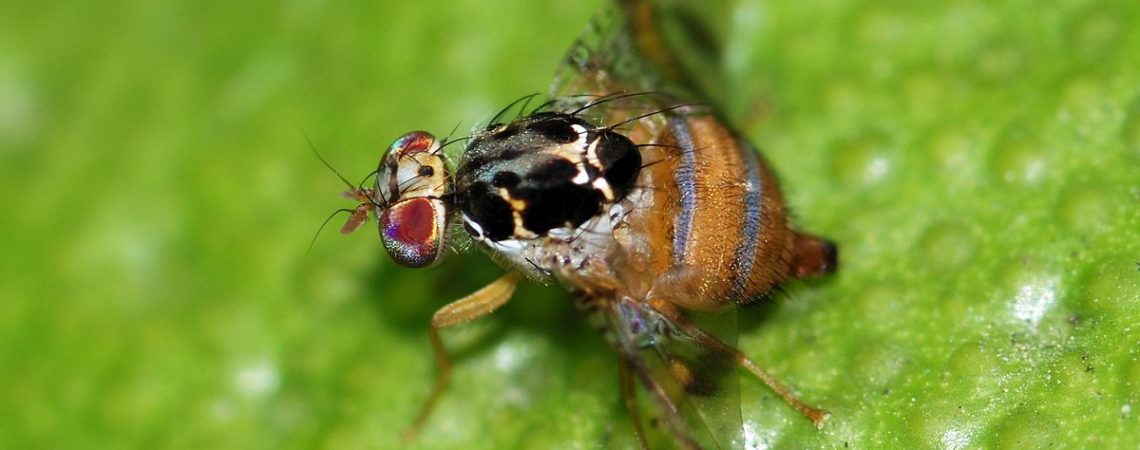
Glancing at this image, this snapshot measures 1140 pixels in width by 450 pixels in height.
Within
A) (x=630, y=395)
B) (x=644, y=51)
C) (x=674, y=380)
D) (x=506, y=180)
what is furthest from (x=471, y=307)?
(x=644, y=51)

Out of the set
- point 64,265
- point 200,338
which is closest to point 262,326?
point 200,338

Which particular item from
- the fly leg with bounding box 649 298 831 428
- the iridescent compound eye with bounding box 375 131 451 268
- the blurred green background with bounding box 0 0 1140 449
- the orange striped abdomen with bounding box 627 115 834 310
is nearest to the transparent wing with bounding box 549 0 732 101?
the blurred green background with bounding box 0 0 1140 449

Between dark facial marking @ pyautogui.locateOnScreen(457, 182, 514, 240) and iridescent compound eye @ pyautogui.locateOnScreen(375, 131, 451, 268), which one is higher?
iridescent compound eye @ pyautogui.locateOnScreen(375, 131, 451, 268)

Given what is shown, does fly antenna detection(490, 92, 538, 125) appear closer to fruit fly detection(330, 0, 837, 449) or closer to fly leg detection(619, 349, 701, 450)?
fruit fly detection(330, 0, 837, 449)

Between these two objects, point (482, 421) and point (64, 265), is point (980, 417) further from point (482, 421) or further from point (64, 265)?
point (64, 265)

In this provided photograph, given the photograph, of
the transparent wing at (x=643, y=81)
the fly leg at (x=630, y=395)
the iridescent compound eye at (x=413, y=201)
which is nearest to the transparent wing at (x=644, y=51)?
the transparent wing at (x=643, y=81)

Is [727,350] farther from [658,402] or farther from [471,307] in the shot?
[471,307]

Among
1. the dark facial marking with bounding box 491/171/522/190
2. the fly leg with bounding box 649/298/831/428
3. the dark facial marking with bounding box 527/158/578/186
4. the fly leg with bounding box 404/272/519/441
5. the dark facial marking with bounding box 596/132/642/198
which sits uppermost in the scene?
the dark facial marking with bounding box 491/171/522/190
